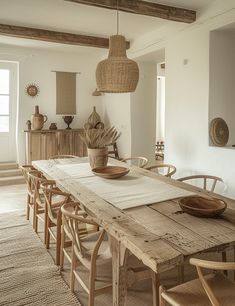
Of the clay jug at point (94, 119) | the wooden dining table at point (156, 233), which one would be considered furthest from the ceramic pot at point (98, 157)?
the clay jug at point (94, 119)

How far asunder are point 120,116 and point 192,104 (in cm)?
225

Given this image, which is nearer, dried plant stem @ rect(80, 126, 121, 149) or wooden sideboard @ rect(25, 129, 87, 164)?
dried plant stem @ rect(80, 126, 121, 149)

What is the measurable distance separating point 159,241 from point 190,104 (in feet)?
9.96

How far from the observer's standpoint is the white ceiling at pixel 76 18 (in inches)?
144

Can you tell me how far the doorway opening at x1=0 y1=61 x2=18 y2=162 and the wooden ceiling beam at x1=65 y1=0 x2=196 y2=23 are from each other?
10.8 feet

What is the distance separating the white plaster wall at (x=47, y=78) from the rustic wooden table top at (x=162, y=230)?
4360 millimetres

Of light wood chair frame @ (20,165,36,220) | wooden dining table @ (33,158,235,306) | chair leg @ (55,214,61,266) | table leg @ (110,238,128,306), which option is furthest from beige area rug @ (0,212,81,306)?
wooden dining table @ (33,158,235,306)

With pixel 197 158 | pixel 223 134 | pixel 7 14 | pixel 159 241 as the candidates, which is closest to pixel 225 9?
pixel 223 134

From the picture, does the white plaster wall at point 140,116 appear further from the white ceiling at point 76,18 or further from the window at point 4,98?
the window at point 4,98

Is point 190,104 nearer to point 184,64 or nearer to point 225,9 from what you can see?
point 184,64

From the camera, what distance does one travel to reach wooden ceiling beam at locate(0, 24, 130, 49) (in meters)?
4.48

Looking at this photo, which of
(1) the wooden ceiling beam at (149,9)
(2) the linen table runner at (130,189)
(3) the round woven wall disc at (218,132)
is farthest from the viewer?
(3) the round woven wall disc at (218,132)

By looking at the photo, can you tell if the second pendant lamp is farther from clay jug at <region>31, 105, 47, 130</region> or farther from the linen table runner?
clay jug at <region>31, 105, 47, 130</region>

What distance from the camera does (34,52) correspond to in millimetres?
5930
